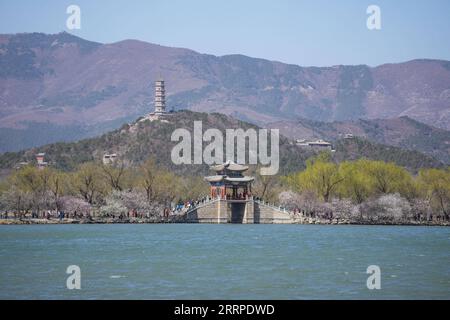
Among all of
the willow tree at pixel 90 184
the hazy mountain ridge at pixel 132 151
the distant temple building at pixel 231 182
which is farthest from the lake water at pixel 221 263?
the hazy mountain ridge at pixel 132 151

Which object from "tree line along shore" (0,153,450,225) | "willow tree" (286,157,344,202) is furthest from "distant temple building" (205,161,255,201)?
"willow tree" (286,157,344,202)

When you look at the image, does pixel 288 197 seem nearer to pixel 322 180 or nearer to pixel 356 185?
pixel 322 180

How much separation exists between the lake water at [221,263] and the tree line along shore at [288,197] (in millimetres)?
15595

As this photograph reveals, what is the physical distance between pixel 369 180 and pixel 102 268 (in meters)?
60.4

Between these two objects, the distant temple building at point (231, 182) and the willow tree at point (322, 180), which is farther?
the distant temple building at point (231, 182)

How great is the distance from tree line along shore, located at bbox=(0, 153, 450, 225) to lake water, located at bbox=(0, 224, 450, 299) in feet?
51.2

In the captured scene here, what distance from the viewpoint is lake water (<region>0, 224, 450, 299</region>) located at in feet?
153

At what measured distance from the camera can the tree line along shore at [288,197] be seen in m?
110

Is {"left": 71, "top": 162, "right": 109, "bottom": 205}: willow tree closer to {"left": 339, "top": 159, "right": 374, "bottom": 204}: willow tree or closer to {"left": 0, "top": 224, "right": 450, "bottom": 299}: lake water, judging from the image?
{"left": 0, "top": 224, "right": 450, "bottom": 299}: lake water

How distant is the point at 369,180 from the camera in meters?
112

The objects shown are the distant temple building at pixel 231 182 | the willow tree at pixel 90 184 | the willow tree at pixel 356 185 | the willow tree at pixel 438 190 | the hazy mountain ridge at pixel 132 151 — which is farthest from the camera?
the hazy mountain ridge at pixel 132 151

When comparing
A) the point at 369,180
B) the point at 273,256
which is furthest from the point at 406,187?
the point at 273,256

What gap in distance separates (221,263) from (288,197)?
59.8 m

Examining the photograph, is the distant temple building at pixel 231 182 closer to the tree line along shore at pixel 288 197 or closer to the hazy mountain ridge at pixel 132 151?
the tree line along shore at pixel 288 197
